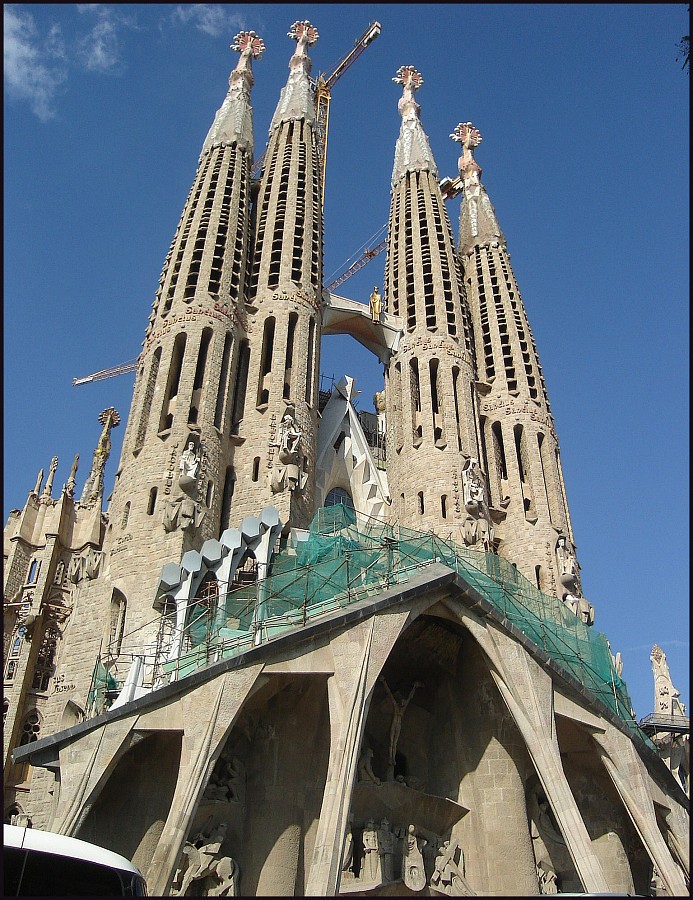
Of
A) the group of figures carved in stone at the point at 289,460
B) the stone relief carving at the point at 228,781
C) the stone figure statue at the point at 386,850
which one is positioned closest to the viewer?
the stone relief carving at the point at 228,781

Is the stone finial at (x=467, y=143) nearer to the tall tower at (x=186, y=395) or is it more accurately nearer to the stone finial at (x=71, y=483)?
the tall tower at (x=186, y=395)

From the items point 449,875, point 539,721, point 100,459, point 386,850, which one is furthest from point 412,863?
point 100,459

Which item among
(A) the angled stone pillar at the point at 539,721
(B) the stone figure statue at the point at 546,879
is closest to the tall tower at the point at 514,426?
(A) the angled stone pillar at the point at 539,721

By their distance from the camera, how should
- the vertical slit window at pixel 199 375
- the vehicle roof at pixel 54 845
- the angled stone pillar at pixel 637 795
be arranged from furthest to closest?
the vertical slit window at pixel 199 375 < the angled stone pillar at pixel 637 795 < the vehicle roof at pixel 54 845

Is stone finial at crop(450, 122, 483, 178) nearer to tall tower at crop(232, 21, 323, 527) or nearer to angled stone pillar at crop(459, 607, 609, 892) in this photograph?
tall tower at crop(232, 21, 323, 527)

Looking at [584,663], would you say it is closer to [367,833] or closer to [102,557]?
[367,833]

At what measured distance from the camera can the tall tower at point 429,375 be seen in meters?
25.4

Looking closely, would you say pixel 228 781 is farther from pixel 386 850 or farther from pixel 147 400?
pixel 147 400

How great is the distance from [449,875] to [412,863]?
3.05 feet

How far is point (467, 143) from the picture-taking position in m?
39.9

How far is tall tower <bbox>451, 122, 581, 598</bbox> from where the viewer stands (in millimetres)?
25375

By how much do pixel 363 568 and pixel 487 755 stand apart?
5258 mm

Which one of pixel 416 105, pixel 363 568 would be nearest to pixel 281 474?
pixel 363 568

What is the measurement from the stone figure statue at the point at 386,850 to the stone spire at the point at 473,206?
23914 millimetres
